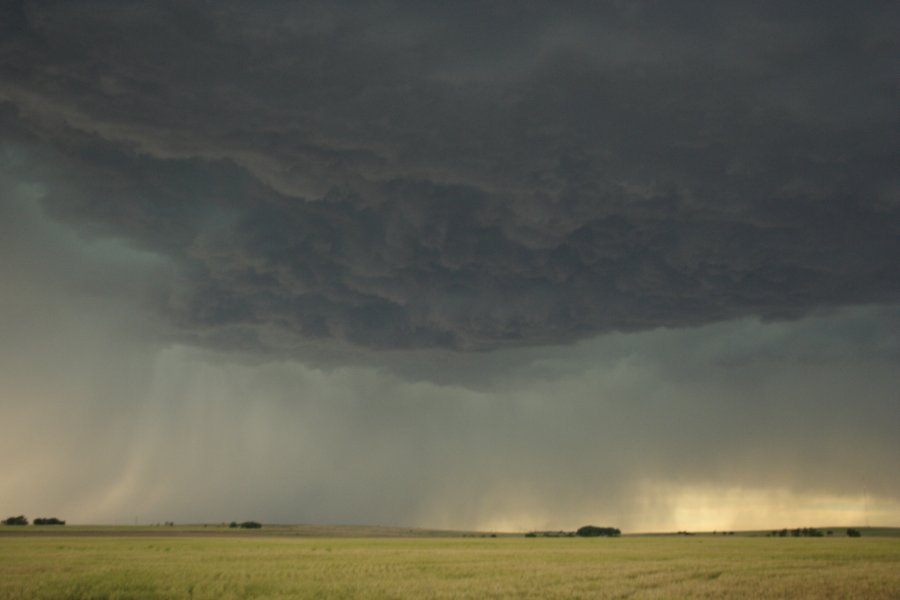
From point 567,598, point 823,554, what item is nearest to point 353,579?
point 567,598

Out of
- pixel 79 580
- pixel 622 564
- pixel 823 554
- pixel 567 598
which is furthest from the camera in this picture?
pixel 823 554

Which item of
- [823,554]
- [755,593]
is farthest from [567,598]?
[823,554]

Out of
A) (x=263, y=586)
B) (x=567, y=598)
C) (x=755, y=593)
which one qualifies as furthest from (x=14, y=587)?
(x=755, y=593)

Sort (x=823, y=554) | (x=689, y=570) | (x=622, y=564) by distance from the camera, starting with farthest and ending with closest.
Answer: (x=823, y=554), (x=622, y=564), (x=689, y=570)

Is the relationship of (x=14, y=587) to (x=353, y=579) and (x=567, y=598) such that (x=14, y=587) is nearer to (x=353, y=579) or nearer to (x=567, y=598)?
(x=353, y=579)

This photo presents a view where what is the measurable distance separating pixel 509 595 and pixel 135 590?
17.5 metres

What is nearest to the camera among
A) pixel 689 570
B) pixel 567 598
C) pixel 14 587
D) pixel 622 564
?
pixel 567 598

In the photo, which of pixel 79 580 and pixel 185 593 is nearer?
pixel 185 593

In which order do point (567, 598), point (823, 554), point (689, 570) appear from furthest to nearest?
point (823, 554), point (689, 570), point (567, 598)

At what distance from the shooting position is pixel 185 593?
31.0 meters

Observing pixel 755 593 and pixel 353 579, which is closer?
pixel 755 593

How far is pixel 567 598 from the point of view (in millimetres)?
28547

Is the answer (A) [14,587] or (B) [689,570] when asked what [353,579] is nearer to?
(A) [14,587]

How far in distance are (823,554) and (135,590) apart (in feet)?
189
